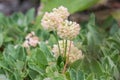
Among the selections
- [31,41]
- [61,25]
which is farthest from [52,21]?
[31,41]

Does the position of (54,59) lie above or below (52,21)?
below

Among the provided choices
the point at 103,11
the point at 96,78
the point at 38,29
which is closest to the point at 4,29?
the point at 38,29

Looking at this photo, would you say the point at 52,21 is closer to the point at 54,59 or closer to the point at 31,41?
the point at 54,59

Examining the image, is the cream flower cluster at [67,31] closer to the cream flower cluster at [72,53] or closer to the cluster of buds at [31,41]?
the cream flower cluster at [72,53]

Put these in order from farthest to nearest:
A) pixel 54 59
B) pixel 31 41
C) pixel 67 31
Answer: pixel 31 41 < pixel 54 59 < pixel 67 31

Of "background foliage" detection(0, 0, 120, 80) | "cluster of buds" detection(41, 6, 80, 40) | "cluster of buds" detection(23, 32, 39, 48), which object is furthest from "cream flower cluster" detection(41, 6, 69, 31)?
"cluster of buds" detection(23, 32, 39, 48)

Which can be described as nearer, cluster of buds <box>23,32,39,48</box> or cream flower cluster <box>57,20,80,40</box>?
cream flower cluster <box>57,20,80,40</box>

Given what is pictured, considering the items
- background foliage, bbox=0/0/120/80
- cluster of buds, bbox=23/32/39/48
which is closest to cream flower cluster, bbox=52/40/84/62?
background foliage, bbox=0/0/120/80

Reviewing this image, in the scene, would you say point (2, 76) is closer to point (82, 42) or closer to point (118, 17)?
point (82, 42)

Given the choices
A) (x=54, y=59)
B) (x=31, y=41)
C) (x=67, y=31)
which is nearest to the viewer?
(x=67, y=31)

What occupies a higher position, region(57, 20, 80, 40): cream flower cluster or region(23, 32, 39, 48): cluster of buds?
region(23, 32, 39, 48): cluster of buds

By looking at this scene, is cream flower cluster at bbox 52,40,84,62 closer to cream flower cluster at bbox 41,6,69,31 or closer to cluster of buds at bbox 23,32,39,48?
cream flower cluster at bbox 41,6,69,31
